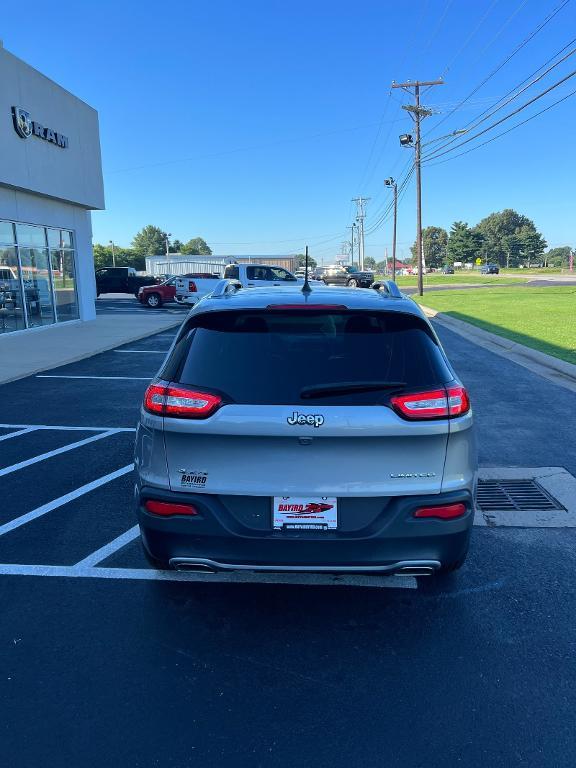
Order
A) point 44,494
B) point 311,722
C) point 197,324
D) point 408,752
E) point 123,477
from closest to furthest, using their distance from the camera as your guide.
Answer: point 408,752 < point 311,722 < point 197,324 < point 44,494 < point 123,477

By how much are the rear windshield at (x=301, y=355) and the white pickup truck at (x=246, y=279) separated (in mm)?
19529

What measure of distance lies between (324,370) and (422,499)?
0.76m

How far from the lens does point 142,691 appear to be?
8.66ft

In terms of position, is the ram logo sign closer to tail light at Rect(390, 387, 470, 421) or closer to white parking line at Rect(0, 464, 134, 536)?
white parking line at Rect(0, 464, 134, 536)

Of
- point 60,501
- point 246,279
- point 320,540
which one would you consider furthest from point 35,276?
point 320,540

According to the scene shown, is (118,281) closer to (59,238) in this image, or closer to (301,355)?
(59,238)

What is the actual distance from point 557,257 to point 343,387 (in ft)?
595

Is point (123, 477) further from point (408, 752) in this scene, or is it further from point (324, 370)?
point (408, 752)

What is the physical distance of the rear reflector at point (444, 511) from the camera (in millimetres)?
2758

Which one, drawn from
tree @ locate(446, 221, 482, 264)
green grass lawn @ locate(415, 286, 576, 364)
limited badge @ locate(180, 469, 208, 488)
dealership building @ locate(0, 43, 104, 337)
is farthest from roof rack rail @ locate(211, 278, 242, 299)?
tree @ locate(446, 221, 482, 264)

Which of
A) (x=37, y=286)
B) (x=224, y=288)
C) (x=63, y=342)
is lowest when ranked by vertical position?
(x=63, y=342)

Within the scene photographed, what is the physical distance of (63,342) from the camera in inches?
591

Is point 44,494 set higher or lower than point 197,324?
lower

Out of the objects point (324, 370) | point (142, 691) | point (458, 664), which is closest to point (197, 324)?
point (324, 370)
